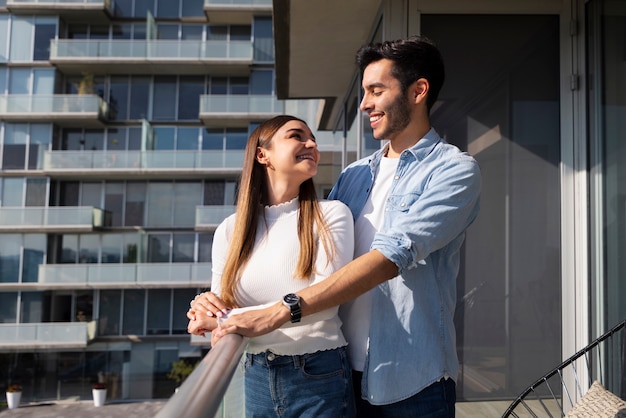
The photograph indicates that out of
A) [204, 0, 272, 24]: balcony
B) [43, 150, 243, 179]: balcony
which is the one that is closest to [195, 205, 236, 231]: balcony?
[43, 150, 243, 179]: balcony

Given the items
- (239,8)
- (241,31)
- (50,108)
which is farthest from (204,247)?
(239,8)

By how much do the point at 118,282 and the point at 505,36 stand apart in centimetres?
2210

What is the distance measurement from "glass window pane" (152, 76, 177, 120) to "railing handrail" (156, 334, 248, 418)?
979 inches

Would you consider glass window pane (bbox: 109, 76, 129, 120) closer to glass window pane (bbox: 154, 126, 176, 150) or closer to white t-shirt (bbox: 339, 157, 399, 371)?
glass window pane (bbox: 154, 126, 176, 150)

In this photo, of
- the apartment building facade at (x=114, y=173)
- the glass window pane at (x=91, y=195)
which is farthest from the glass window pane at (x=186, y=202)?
the glass window pane at (x=91, y=195)

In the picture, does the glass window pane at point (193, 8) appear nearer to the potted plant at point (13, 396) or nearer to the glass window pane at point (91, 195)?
the glass window pane at point (91, 195)

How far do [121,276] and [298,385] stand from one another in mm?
23190

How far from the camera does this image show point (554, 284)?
102 inches

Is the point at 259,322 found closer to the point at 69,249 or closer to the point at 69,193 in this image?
the point at 69,249

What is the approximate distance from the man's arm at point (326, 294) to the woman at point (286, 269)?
4 centimetres

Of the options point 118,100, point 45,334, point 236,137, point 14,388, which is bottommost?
point 14,388

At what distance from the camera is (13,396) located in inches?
845

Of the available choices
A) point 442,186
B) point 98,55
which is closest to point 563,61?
point 442,186

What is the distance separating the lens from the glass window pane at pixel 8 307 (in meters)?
23.5
